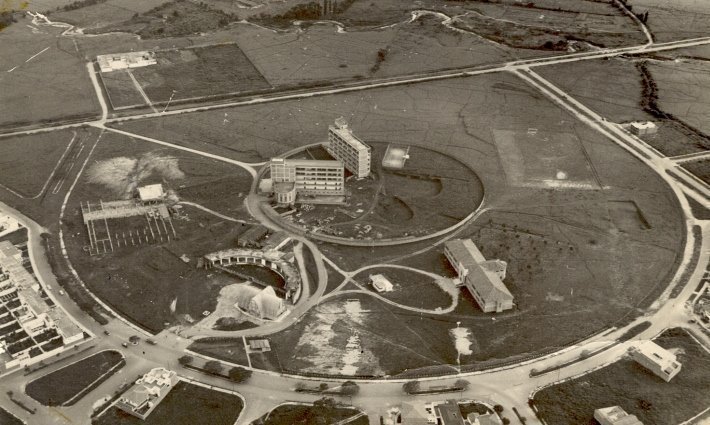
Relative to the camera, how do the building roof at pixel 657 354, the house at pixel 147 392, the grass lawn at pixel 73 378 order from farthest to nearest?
the building roof at pixel 657 354, the grass lawn at pixel 73 378, the house at pixel 147 392

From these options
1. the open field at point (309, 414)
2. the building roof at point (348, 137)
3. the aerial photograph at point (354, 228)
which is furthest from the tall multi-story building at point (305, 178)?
the open field at point (309, 414)

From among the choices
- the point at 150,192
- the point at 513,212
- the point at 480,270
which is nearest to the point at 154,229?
the point at 150,192

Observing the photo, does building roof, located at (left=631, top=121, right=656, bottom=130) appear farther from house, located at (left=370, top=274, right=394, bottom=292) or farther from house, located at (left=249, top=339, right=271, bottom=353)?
house, located at (left=249, top=339, right=271, bottom=353)

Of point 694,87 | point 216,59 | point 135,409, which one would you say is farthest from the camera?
point 216,59

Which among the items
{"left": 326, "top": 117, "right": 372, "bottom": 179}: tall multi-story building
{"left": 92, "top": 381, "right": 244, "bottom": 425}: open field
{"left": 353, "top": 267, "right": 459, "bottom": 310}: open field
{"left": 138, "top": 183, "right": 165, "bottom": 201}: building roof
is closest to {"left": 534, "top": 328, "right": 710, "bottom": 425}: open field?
{"left": 353, "top": 267, "right": 459, "bottom": 310}: open field

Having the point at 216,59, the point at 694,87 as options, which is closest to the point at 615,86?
the point at 694,87

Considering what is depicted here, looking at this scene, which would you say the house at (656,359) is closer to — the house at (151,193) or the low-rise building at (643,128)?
the low-rise building at (643,128)

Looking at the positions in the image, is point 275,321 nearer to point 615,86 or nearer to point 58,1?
point 615,86
